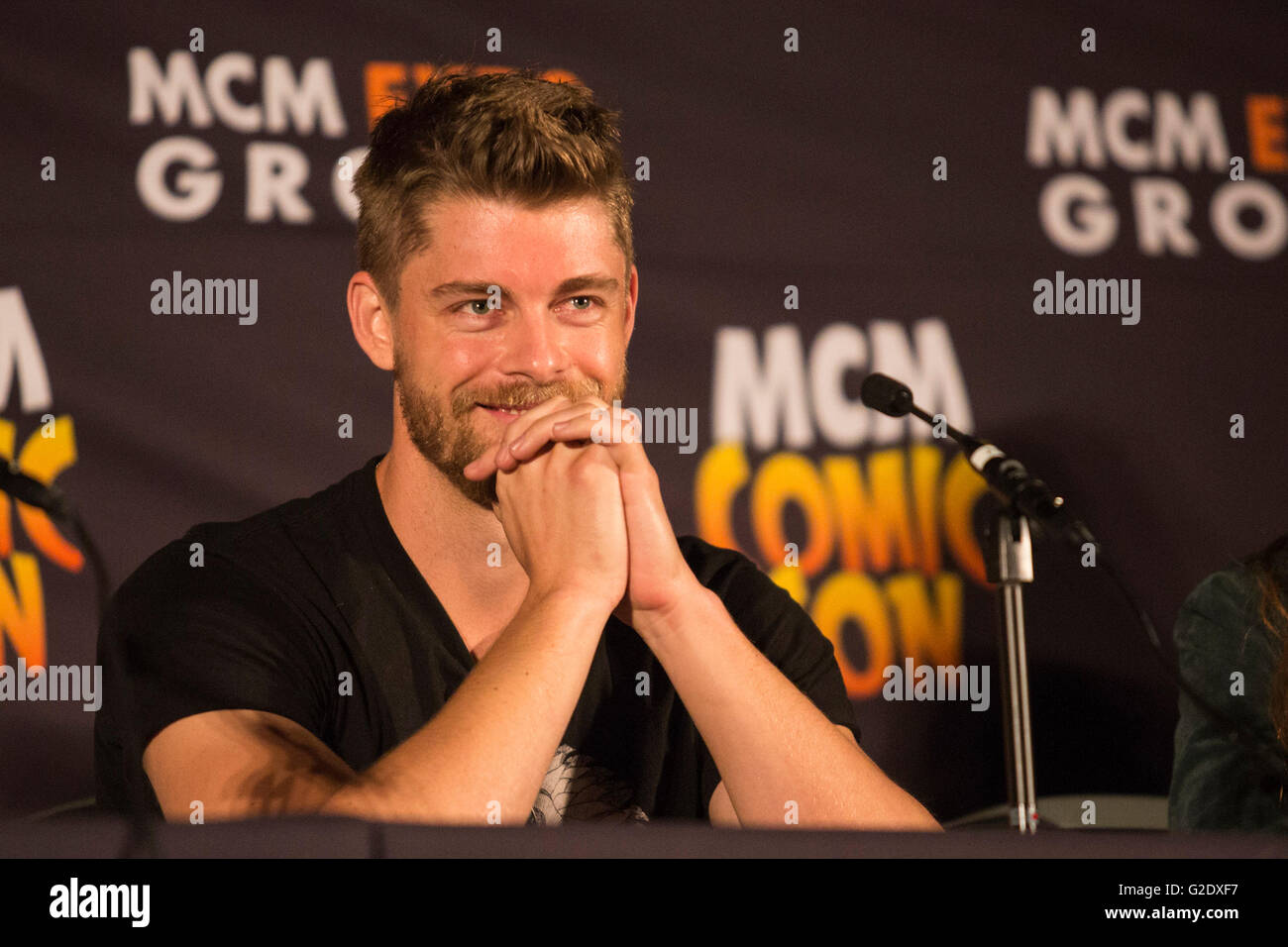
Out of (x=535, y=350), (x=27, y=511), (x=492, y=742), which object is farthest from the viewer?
(x=27, y=511)

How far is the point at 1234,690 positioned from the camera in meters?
2.15

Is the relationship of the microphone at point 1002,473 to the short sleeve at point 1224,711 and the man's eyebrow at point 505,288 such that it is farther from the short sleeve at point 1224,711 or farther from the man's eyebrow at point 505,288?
the short sleeve at point 1224,711

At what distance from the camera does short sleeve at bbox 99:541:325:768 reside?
158 centimetres

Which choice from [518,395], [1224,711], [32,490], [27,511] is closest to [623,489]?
[518,395]

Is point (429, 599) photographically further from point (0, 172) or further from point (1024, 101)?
point (1024, 101)

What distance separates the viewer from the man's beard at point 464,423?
1.90 meters

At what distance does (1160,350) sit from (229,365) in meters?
1.97

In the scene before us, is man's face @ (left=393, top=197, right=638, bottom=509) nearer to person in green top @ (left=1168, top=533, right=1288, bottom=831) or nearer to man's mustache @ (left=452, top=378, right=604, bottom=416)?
man's mustache @ (left=452, top=378, right=604, bottom=416)

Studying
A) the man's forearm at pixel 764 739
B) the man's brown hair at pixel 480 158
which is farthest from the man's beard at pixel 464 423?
the man's forearm at pixel 764 739

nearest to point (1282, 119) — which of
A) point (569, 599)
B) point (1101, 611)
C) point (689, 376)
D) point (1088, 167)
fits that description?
A: point (1088, 167)

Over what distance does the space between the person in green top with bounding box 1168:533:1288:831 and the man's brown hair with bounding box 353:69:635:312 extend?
1.22 meters

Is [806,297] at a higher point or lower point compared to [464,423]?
higher

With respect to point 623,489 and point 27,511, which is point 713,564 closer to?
point 623,489

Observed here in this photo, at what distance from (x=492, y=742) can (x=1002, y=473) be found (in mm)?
779
